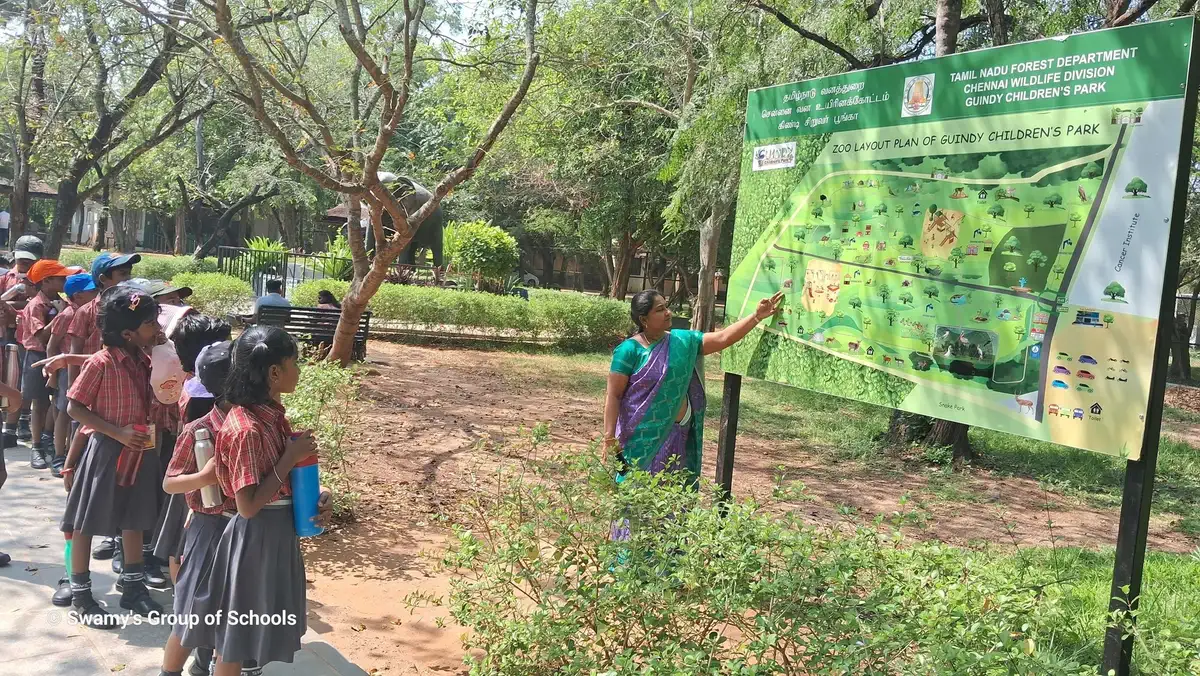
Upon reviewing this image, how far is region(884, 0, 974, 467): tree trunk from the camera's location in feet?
26.7

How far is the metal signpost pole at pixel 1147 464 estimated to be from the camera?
267cm

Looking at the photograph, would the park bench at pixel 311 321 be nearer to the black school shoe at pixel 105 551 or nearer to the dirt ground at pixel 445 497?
the dirt ground at pixel 445 497

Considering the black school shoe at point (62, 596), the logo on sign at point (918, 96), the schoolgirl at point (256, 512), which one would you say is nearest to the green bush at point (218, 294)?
the black school shoe at point (62, 596)

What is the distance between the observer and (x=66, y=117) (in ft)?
53.0

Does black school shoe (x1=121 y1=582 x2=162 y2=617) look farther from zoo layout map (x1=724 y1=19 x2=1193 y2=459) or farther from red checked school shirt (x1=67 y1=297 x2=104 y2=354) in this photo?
zoo layout map (x1=724 y1=19 x2=1193 y2=459)

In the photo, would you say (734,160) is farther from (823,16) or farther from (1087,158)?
(1087,158)

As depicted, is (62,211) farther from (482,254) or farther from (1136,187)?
(1136,187)

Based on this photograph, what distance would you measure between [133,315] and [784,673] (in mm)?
3076

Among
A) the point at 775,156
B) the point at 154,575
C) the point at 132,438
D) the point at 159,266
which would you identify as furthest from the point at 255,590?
the point at 159,266

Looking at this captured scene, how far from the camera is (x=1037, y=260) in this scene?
120 inches

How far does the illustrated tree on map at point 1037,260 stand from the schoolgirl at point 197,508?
2787mm

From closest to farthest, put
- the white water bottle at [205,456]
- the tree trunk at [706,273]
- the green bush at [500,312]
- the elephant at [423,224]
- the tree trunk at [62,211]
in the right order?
the white water bottle at [205,456]
the tree trunk at [62,211]
the green bush at [500,312]
the elephant at [423,224]
the tree trunk at [706,273]

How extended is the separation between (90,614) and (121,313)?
130 cm

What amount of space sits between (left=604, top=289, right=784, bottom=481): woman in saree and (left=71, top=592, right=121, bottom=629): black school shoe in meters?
2.28
